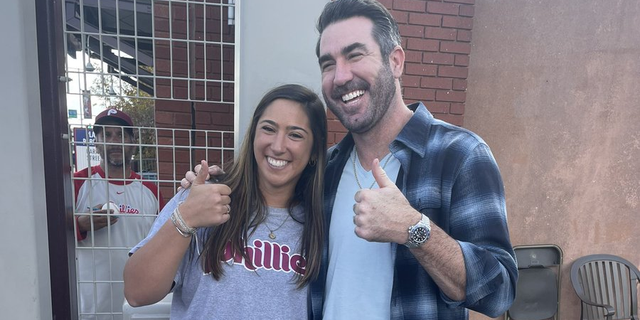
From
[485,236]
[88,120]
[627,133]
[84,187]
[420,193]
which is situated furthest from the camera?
[627,133]

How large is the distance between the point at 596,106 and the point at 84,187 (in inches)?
151

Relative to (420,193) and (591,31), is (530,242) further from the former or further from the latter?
(420,193)

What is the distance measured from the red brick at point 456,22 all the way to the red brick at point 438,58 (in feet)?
0.69

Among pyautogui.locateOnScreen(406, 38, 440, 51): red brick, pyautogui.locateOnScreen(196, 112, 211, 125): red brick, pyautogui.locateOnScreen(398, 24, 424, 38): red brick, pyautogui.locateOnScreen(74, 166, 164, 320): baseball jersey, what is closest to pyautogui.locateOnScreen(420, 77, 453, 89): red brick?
pyautogui.locateOnScreen(406, 38, 440, 51): red brick

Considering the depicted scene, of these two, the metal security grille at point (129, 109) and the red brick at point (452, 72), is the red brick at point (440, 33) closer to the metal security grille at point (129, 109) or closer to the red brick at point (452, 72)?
the red brick at point (452, 72)

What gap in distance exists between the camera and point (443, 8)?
2.62m

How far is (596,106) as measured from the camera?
3.05 m

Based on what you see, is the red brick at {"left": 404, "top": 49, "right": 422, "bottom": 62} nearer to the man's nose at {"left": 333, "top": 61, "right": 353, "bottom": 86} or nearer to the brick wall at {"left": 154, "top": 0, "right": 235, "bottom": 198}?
the brick wall at {"left": 154, "top": 0, "right": 235, "bottom": 198}

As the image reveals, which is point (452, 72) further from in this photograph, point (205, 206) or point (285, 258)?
point (205, 206)

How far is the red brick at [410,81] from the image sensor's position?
2.65 m

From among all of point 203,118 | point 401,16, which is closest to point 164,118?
point 203,118

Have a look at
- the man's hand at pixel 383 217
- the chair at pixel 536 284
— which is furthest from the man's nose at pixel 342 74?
the chair at pixel 536 284

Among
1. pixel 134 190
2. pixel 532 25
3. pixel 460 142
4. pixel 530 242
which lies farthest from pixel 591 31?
pixel 134 190

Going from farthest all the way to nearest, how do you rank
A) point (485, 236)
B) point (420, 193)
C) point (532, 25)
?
point (532, 25)
point (420, 193)
point (485, 236)
